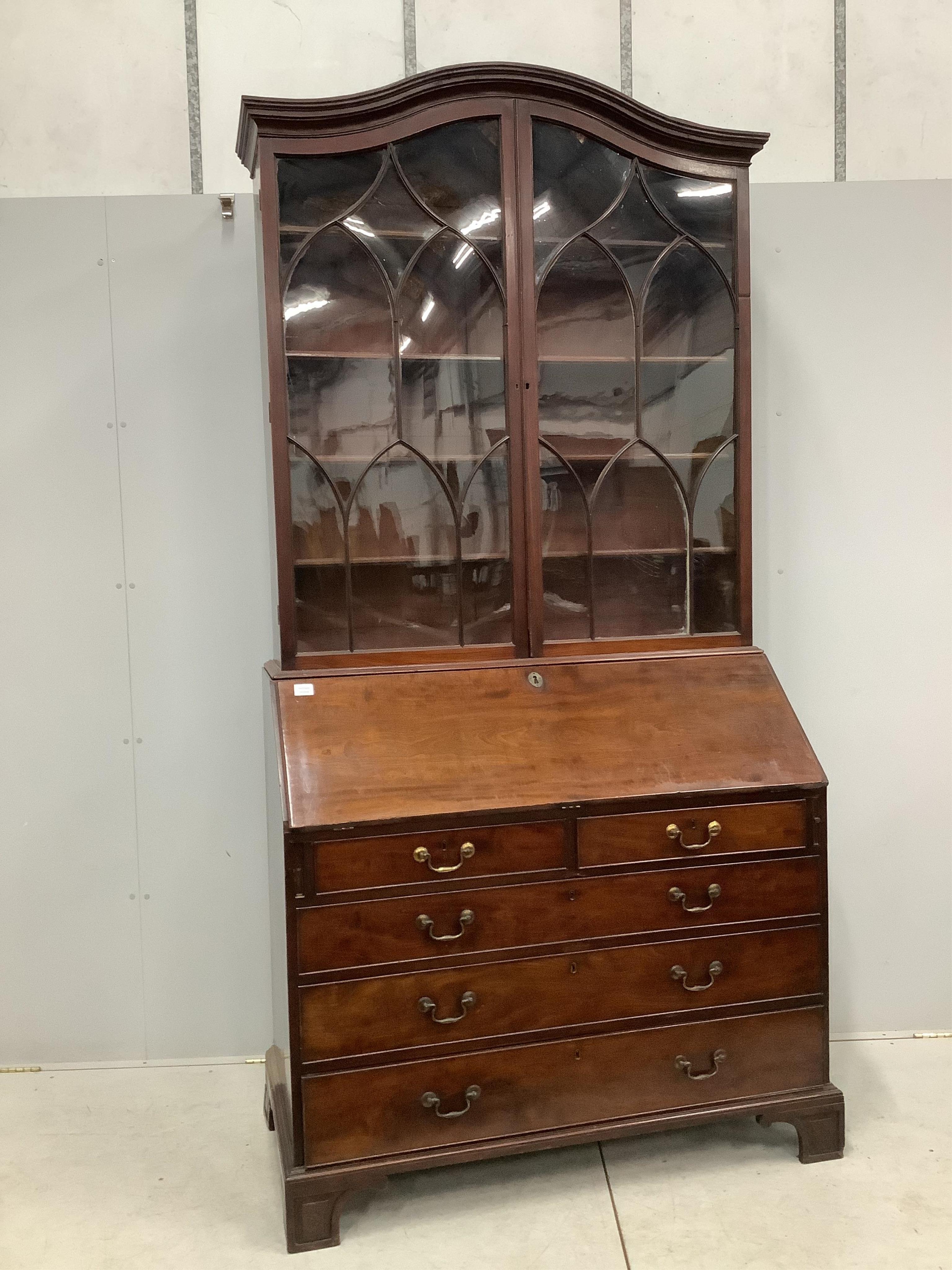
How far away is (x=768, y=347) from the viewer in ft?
8.93

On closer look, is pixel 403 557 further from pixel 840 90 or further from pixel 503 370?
pixel 840 90

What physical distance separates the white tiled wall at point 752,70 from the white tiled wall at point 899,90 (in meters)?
0.08

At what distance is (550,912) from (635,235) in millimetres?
1541

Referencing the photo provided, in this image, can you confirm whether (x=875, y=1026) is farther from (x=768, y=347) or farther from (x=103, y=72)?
(x=103, y=72)

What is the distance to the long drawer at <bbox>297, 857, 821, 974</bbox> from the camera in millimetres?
1944

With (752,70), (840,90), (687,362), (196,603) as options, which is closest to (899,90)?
(840,90)

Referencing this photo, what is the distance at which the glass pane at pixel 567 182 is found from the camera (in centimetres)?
218

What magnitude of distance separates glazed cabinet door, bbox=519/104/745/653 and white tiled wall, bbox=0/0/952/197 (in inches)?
24.0

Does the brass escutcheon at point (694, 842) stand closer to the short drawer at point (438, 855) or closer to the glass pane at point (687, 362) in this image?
the short drawer at point (438, 855)

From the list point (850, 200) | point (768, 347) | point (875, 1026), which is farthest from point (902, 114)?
point (875, 1026)

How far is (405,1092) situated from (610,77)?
8.48 ft

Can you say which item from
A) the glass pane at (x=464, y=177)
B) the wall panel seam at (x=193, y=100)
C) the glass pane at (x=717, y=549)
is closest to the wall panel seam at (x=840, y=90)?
the glass pane at (x=717, y=549)

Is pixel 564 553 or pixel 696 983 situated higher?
pixel 564 553

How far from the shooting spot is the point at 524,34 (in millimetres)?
2602
